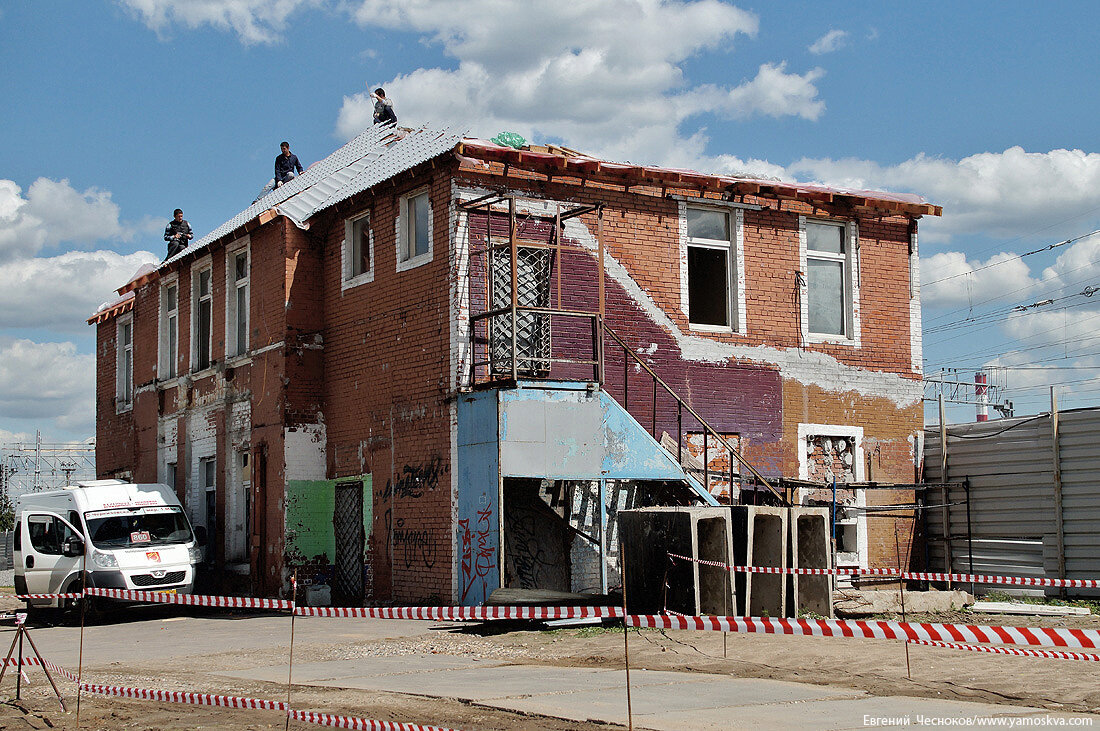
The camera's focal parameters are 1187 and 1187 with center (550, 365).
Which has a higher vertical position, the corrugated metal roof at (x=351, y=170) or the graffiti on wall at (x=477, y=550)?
the corrugated metal roof at (x=351, y=170)

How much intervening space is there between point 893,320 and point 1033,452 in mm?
3312

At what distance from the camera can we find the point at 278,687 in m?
10.1

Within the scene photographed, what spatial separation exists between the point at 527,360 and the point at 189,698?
747 centimetres

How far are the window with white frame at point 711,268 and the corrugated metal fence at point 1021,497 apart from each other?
4.37m

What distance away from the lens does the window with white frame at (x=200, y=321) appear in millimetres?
23500

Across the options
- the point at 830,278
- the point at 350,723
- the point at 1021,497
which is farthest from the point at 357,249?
the point at 350,723

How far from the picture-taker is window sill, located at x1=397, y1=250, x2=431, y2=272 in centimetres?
1714

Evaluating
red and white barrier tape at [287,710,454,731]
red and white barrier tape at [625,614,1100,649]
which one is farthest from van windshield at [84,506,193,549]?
red and white barrier tape at [625,614,1100,649]

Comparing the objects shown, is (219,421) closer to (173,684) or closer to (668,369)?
(668,369)

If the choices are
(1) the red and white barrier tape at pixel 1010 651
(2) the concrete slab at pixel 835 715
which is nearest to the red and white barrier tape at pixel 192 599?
(2) the concrete slab at pixel 835 715

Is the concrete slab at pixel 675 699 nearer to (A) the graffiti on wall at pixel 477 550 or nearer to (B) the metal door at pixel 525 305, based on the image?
(A) the graffiti on wall at pixel 477 550

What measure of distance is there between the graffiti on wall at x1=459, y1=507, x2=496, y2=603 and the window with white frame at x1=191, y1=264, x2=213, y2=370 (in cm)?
968

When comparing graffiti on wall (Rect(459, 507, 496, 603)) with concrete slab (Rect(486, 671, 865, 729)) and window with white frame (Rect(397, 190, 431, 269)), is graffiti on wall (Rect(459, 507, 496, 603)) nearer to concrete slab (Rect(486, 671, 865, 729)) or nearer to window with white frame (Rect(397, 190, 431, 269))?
window with white frame (Rect(397, 190, 431, 269))

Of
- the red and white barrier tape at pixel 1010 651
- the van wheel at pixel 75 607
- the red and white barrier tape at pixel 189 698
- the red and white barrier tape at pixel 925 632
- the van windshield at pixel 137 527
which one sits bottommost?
the van wheel at pixel 75 607
